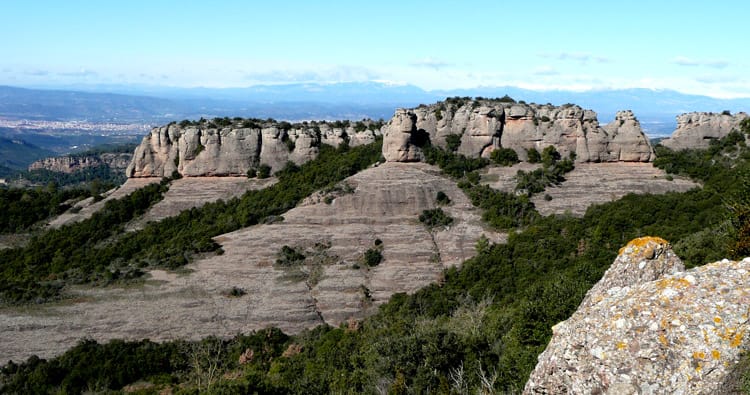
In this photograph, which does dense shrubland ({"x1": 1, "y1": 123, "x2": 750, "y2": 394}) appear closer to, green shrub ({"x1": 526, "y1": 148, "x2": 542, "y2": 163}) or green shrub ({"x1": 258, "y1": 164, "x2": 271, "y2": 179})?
green shrub ({"x1": 526, "y1": 148, "x2": 542, "y2": 163})

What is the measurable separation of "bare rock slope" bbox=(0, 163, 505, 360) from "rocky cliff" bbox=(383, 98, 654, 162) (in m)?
4.65

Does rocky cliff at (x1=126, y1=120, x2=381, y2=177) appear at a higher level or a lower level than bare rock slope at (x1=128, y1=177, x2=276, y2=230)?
higher

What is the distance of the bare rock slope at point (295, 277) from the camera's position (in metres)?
31.7

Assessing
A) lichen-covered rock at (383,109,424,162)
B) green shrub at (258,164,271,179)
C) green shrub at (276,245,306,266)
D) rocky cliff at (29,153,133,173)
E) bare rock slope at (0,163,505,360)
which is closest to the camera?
bare rock slope at (0,163,505,360)

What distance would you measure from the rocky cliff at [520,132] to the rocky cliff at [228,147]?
7.53 metres

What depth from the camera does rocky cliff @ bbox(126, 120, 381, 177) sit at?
57.7 m

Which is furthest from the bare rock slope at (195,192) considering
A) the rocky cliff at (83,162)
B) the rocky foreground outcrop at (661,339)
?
the rocky cliff at (83,162)

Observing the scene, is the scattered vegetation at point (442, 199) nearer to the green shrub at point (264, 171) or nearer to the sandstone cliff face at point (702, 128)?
the green shrub at point (264, 171)

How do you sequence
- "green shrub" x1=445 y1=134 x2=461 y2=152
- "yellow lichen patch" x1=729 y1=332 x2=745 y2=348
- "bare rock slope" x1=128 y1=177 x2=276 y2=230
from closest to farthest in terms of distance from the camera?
1. "yellow lichen patch" x1=729 y1=332 x2=745 y2=348
2. "bare rock slope" x1=128 y1=177 x2=276 y2=230
3. "green shrub" x1=445 y1=134 x2=461 y2=152

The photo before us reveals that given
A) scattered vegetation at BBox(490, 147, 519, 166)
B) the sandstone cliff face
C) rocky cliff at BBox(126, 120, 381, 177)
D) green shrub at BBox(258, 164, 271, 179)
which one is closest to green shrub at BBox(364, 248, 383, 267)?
scattered vegetation at BBox(490, 147, 519, 166)

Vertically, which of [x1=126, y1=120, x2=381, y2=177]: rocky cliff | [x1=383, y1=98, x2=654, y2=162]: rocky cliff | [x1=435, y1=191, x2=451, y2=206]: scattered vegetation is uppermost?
[x1=383, y1=98, x2=654, y2=162]: rocky cliff

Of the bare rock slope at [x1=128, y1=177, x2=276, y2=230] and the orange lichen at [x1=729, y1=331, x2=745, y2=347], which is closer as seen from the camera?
the orange lichen at [x1=729, y1=331, x2=745, y2=347]

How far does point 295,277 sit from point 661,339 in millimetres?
32896

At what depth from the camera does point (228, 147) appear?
5772 cm
